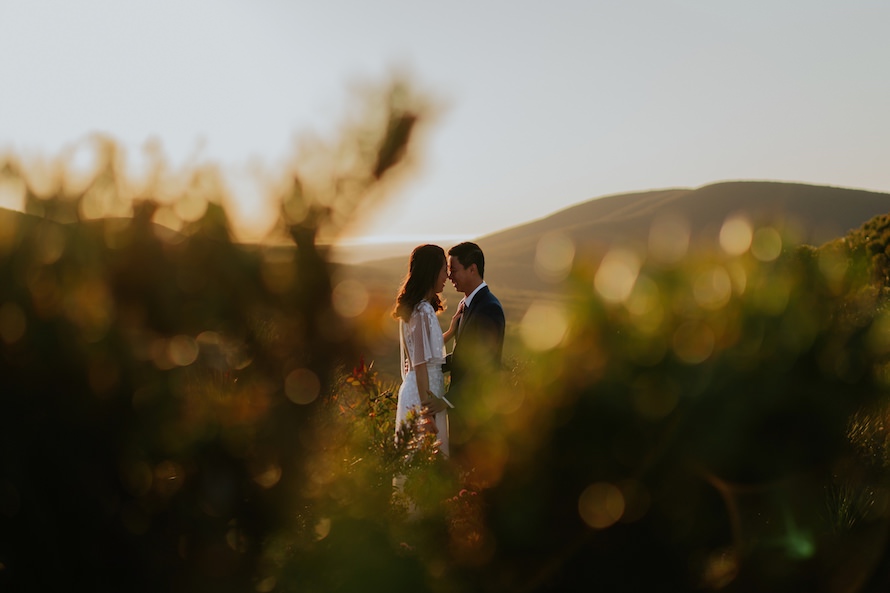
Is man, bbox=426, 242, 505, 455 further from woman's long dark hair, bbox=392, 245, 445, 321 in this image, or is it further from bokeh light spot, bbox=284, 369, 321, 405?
bokeh light spot, bbox=284, 369, 321, 405

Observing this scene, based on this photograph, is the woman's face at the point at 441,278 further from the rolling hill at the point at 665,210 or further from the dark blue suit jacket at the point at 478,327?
the rolling hill at the point at 665,210

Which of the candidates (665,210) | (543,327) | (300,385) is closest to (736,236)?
(543,327)

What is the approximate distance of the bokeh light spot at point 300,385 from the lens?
1932 millimetres

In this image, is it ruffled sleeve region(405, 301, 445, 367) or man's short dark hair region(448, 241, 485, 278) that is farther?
man's short dark hair region(448, 241, 485, 278)

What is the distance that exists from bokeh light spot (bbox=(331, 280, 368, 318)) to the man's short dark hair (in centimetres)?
347

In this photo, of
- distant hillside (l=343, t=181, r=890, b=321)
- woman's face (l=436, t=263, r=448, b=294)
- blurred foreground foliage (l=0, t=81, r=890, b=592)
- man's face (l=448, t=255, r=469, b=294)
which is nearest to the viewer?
blurred foreground foliage (l=0, t=81, r=890, b=592)

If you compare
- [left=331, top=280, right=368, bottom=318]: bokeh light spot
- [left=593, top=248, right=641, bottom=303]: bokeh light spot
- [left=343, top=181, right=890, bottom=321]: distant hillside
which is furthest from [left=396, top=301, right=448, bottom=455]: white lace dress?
[left=343, top=181, right=890, bottom=321]: distant hillside

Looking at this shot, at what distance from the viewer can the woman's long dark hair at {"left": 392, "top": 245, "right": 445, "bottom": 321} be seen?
4852 millimetres

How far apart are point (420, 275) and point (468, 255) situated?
0.63 meters

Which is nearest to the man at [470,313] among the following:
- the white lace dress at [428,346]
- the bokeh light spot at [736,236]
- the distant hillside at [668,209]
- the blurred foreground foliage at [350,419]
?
the white lace dress at [428,346]

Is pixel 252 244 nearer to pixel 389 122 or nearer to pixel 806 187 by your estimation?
pixel 389 122

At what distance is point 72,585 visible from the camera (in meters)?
2.02

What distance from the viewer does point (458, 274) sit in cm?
529

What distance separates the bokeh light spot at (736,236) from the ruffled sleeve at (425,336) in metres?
2.80
